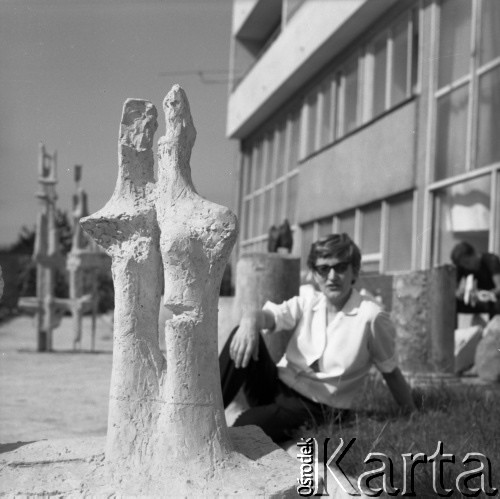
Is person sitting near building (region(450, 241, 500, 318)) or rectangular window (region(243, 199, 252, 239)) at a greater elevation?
rectangular window (region(243, 199, 252, 239))

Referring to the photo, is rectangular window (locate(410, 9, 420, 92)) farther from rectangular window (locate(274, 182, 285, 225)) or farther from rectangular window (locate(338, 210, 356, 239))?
rectangular window (locate(274, 182, 285, 225))

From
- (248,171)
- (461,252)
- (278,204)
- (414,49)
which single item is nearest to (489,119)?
(461,252)

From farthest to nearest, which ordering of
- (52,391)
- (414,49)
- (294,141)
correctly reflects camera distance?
(294,141) → (414,49) → (52,391)

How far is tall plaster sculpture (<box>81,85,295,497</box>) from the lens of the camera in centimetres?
265

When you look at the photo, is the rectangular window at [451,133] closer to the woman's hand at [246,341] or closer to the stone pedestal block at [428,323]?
the stone pedestal block at [428,323]

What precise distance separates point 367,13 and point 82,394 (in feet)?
25.1

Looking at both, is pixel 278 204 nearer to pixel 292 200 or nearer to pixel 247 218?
pixel 292 200

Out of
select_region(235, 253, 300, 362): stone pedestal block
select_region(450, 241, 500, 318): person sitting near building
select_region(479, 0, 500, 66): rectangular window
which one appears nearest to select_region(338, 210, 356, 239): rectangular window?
select_region(479, 0, 500, 66): rectangular window

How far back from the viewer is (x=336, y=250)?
4.16m

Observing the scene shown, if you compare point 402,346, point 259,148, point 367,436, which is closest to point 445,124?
point 402,346

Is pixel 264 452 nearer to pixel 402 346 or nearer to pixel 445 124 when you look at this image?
pixel 402 346

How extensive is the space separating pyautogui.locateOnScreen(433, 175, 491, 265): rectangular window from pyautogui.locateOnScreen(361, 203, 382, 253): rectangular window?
1877 mm

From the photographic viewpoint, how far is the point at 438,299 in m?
6.46

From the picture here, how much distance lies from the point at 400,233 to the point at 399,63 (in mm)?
2598
